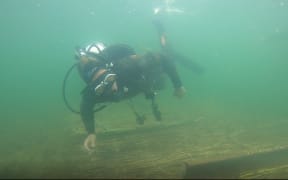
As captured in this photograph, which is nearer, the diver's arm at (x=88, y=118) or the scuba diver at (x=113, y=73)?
the scuba diver at (x=113, y=73)

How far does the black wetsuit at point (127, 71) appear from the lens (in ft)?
20.5

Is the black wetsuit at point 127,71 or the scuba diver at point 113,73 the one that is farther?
the black wetsuit at point 127,71

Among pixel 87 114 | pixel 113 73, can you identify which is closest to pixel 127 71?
pixel 113 73

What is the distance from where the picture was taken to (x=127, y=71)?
259 inches

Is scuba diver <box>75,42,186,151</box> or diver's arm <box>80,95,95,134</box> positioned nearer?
scuba diver <box>75,42,186,151</box>

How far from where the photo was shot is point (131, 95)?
268 inches

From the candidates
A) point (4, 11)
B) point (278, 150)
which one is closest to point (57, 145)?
point (278, 150)

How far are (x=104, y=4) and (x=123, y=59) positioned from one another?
30.9m

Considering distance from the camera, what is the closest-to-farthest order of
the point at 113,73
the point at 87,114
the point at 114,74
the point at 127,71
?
the point at 114,74 → the point at 113,73 → the point at 87,114 → the point at 127,71

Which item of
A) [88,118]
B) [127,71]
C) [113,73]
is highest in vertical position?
[113,73]

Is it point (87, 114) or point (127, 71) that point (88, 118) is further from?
point (127, 71)

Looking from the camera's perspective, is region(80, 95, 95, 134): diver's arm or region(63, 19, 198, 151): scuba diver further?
region(80, 95, 95, 134): diver's arm

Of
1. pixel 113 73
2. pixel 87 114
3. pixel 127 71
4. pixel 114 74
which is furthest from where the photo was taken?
pixel 127 71

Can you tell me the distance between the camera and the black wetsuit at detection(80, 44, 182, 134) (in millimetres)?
6234
